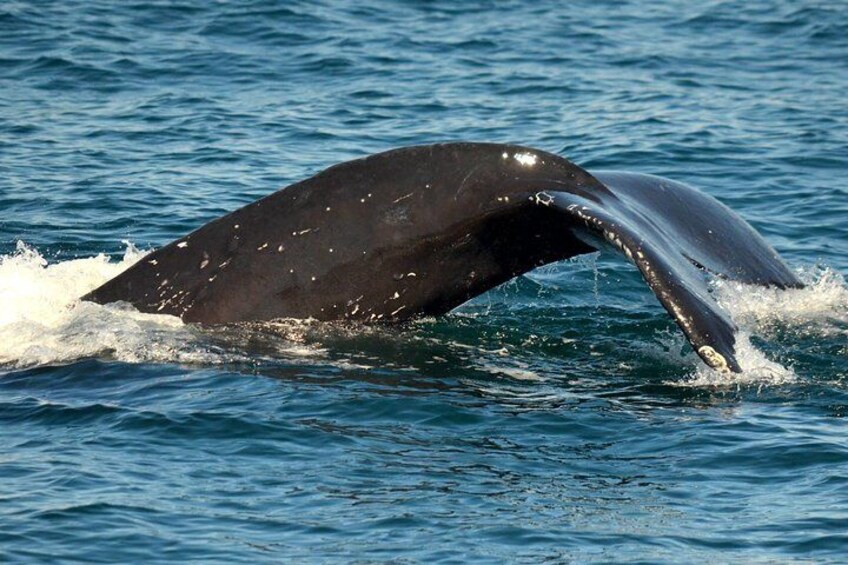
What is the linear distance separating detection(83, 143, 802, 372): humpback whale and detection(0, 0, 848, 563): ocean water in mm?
266

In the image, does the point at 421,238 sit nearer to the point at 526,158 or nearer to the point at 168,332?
the point at 526,158

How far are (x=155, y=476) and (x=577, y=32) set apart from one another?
19635 mm

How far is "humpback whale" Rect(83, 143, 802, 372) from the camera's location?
9.16 m

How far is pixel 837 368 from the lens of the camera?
10.5 metres

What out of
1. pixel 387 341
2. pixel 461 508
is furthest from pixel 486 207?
pixel 461 508

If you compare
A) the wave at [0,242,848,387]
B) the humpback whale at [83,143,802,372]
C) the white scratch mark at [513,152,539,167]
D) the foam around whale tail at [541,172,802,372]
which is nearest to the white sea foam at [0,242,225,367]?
the wave at [0,242,848,387]

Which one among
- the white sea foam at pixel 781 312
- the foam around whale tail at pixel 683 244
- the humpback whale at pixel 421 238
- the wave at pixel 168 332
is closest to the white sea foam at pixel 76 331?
the wave at pixel 168 332

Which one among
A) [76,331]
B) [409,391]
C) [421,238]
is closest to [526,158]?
[421,238]

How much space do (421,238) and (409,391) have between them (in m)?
0.99

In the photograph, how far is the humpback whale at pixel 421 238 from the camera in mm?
9156

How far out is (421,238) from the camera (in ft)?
30.8

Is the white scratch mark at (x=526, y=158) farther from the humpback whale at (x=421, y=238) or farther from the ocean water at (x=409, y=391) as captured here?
the ocean water at (x=409, y=391)

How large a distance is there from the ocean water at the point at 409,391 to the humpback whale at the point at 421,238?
0.87ft

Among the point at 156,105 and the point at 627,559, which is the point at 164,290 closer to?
the point at 627,559
